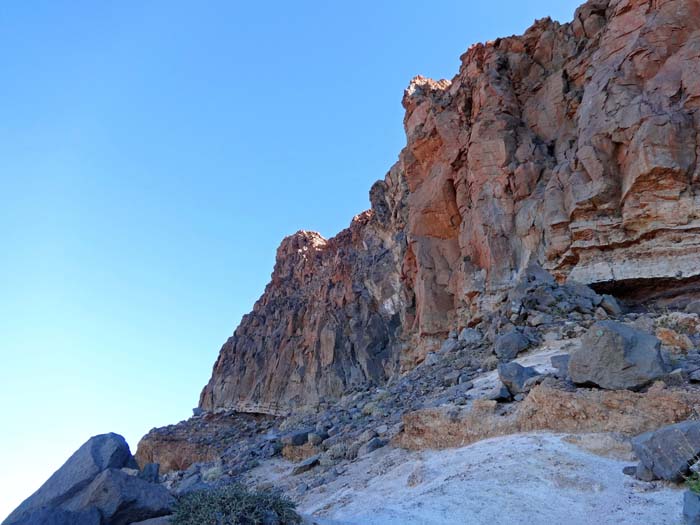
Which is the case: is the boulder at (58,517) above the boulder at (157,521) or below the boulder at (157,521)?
above

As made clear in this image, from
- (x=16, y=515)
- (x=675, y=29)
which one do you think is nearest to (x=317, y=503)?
(x=16, y=515)

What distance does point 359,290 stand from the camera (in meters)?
43.4

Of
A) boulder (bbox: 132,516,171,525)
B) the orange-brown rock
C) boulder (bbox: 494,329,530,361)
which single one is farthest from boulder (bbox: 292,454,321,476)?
boulder (bbox: 132,516,171,525)

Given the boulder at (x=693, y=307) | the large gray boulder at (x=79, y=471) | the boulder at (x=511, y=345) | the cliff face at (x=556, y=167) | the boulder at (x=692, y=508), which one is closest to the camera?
the boulder at (x=692, y=508)

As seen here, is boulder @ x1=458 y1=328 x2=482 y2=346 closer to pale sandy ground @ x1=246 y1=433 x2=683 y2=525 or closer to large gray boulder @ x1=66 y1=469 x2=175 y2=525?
pale sandy ground @ x1=246 y1=433 x2=683 y2=525

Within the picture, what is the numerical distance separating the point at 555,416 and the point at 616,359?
4.15 feet

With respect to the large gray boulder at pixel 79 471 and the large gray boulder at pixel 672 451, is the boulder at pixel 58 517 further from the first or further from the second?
the large gray boulder at pixel 672 451

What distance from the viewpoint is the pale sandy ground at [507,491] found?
5.60 m

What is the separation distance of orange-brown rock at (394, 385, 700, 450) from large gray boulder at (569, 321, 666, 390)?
0.36 m

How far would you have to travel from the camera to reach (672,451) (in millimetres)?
5695

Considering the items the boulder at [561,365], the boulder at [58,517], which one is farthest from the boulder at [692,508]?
the boulder at [58,517]

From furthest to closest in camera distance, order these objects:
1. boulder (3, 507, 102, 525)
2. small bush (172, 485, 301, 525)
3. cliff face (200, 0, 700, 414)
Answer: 1. cliff face (200, 0, 700, 414)
2. small bush (172, 485, 301, 525)
3. boulder (3, 507, 102, 525)

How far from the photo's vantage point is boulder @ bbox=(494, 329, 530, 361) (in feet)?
41.1

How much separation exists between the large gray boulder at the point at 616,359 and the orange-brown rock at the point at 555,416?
1.18 feet
